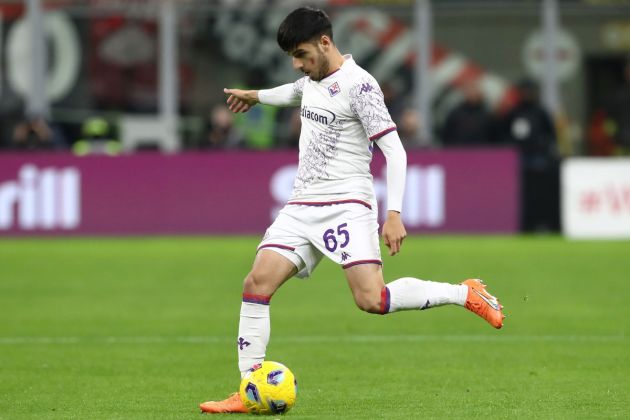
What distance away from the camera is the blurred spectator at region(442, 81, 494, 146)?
2362 centimetres

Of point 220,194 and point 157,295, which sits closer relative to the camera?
point 157,295

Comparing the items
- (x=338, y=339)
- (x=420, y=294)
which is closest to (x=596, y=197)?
(x=338, y=339)

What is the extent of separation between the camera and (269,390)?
7.57 metres

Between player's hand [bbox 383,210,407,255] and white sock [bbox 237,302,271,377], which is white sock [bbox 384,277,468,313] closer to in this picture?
player's hand [bbox 383,210,407,255]

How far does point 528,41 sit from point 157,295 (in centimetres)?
1353

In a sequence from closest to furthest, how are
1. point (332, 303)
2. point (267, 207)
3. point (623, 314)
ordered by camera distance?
point (623, 314) → point (332, 303) → point (267, 207)

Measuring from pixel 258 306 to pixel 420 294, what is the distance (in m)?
0.87

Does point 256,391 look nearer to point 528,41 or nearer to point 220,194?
point 220,194

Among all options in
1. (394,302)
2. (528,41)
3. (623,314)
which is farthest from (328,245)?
(528,41)

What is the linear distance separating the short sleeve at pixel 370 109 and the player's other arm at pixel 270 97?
482 millimetres

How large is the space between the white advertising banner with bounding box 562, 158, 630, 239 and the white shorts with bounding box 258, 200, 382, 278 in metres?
12.5

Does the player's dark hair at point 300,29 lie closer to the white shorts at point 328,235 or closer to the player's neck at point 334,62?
the player's neck at point 334,62

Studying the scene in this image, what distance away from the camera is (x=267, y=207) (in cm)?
2039

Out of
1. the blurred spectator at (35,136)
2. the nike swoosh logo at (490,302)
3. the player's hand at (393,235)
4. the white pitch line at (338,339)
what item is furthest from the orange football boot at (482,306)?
the blurred spectator at (35,136)
